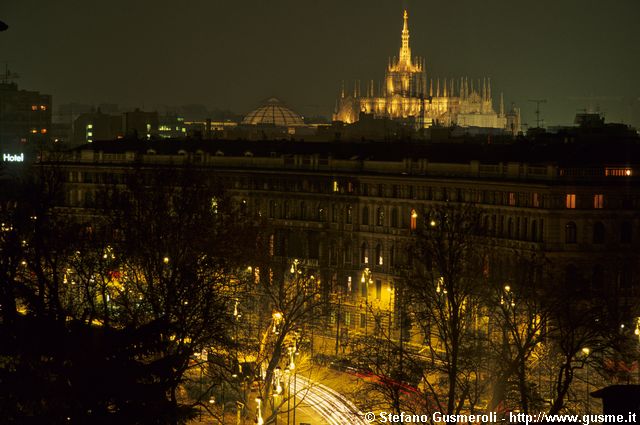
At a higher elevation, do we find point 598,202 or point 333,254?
point 598,202

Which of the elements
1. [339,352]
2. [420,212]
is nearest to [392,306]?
[420,212]

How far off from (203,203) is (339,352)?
13.7m

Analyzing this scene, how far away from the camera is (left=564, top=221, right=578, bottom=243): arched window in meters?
83.0

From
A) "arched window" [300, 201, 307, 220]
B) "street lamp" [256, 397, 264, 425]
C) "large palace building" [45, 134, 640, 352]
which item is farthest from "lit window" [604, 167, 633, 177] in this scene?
"street lamp" [256, 397, 264, 425]

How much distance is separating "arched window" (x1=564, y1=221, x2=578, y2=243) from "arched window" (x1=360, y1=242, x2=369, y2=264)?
55.6 feet

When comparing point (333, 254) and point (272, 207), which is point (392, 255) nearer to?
point (333, 254)

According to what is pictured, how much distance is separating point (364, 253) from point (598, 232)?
18.2m

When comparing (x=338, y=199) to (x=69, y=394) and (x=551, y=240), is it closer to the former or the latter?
(x=551, y=240)

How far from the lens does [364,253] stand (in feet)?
321

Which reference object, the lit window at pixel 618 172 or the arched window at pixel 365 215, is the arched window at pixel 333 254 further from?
the lit window at pixel 618 172

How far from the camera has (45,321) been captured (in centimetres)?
3706

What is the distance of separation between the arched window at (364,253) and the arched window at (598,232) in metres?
17.7

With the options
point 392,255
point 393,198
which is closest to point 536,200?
point 392,255

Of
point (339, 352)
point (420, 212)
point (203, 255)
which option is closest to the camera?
point (203, 255)
